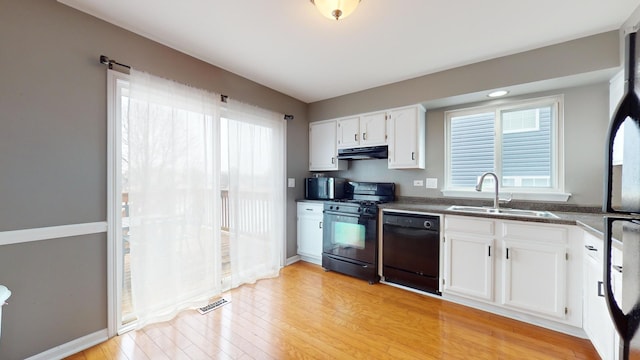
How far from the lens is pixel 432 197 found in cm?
315

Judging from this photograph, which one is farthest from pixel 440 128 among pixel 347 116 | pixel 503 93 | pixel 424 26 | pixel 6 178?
pixel 6 178

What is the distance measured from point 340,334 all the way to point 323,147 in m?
2.53

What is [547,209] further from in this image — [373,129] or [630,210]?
[630,210]

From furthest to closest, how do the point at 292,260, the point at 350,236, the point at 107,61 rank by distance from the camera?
the point at 292,260 → the point at 350,236 → the point at 107,61

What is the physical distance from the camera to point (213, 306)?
2.41 meters

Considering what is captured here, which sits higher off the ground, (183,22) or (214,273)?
(183,22)

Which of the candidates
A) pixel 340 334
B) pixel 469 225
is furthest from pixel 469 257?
pixel 340 334

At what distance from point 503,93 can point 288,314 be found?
311cm

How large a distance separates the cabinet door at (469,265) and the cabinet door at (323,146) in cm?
187

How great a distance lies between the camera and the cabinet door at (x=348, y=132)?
347 cm

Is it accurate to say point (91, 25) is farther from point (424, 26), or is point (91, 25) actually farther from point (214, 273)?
point (424, 26)

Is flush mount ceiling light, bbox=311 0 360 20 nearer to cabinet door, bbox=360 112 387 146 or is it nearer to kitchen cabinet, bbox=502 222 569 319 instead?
cabinet door, bbox=360 112 387 146

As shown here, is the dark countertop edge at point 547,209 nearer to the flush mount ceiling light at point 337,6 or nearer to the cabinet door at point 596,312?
the cabinet door at point 596,312

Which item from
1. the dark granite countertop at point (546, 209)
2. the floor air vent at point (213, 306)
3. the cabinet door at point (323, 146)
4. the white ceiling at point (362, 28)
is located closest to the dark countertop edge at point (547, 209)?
the dark granite countertop at point (546, 209)
